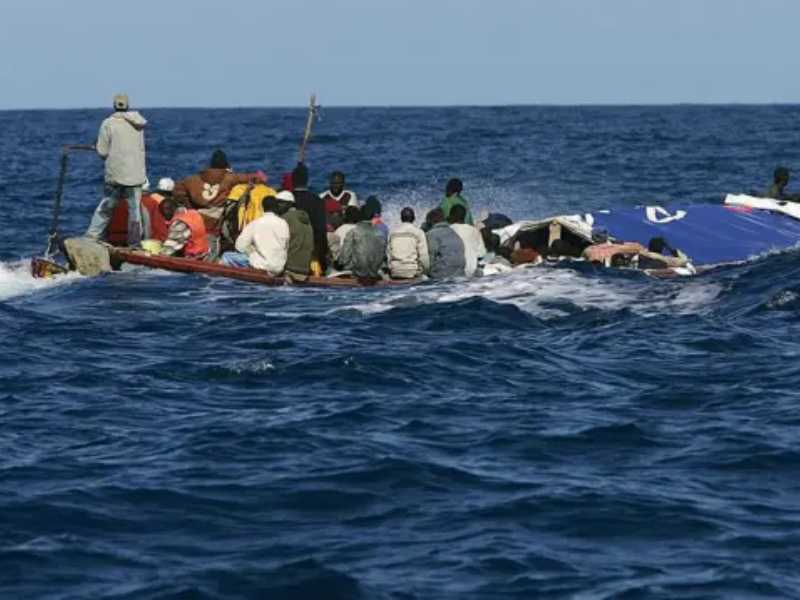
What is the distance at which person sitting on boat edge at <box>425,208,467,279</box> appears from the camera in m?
23.9

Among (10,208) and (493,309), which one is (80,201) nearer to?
(10,208)

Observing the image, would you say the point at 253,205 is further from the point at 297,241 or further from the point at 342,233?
the point at 297,241

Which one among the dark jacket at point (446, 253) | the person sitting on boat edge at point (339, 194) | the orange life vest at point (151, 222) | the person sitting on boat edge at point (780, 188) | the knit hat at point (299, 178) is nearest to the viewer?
the dark jacket at point (446, 253)

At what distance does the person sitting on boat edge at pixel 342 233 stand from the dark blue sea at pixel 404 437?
1574mm

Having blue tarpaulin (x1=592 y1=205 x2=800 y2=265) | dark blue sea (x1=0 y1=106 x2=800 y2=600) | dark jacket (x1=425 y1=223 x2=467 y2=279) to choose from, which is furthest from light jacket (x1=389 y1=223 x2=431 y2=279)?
blue tarpaulin (x1=592 y1=205 x2=800 y2=265)

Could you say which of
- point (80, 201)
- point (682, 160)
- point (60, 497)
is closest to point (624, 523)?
point (60, 497)

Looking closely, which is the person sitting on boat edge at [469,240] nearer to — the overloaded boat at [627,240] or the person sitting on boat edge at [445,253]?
the person sitting on boat edge at [445,253]

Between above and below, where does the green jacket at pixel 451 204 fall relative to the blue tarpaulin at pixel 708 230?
above

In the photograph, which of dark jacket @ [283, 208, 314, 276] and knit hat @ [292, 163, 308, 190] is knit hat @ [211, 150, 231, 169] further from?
dark jacket @ [283, 208, 314, 276]

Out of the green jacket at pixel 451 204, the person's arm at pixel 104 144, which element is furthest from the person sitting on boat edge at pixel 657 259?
the person's arm at pixel 104 144

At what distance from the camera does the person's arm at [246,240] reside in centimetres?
2373

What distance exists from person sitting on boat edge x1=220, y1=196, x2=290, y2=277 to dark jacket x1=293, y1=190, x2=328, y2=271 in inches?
18.9

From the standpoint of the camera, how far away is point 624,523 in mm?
11750

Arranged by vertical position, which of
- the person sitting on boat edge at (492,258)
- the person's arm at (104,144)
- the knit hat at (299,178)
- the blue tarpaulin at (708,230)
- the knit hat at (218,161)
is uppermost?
the person's arm at (104,144)
